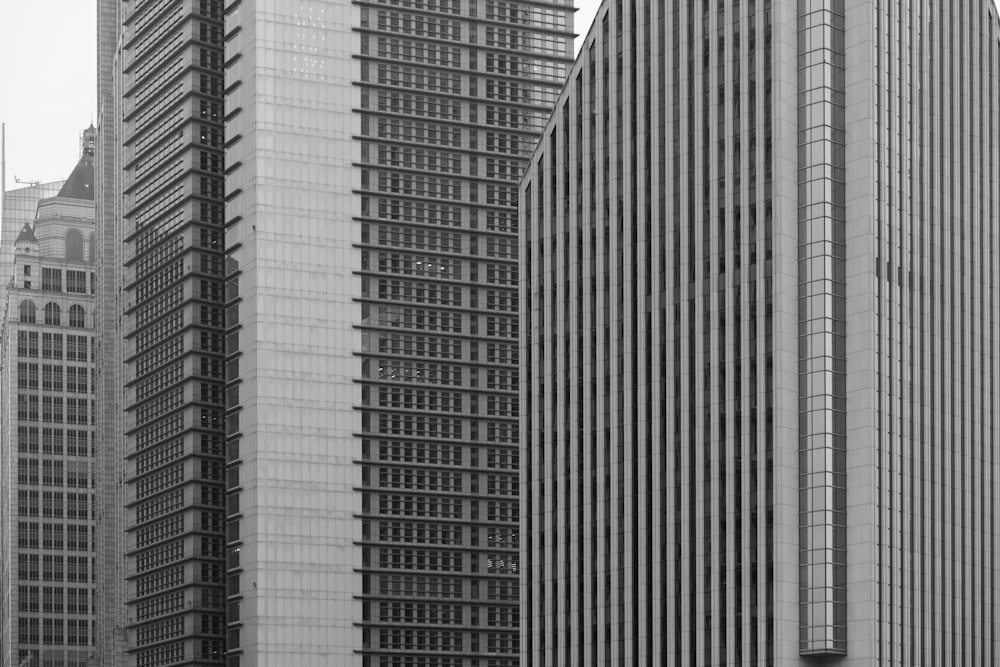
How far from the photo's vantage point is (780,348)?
5438 inches

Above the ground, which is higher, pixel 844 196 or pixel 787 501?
pixel 844 196

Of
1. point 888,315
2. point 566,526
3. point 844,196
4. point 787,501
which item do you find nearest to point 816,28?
point 844,196

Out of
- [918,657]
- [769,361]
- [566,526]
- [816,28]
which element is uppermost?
[816,28]

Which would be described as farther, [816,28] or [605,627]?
[605,627]

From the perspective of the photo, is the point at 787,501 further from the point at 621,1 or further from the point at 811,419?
the point at 621,1

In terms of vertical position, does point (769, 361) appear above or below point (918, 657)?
above

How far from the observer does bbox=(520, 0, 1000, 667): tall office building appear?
135750 millimetres

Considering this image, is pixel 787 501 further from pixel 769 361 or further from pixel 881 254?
pixel 881 254

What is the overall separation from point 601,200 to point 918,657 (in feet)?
166

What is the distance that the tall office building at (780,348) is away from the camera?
445ft

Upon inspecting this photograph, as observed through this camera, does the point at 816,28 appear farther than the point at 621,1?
No

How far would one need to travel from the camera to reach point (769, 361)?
456ft

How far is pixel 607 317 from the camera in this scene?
159 meters

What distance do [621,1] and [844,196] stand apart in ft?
107
